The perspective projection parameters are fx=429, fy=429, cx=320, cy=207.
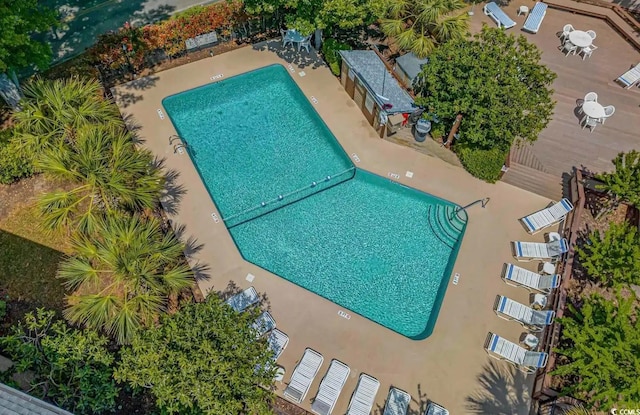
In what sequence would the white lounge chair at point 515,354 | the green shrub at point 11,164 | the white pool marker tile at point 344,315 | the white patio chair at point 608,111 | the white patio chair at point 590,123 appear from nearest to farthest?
the white lounge chair at point 515,354
the white pool marker tile at point 344,315
the green shrub at point 11,164
the white patio chair at point 608,111
the white patio chair at point 590,123

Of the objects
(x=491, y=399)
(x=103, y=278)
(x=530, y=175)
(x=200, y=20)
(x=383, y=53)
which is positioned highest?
(x=200, y=20)

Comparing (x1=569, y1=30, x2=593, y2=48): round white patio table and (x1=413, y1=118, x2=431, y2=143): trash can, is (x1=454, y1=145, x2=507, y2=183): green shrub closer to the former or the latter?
(x1=413, y1=118, x2=431, y2=143): trash can

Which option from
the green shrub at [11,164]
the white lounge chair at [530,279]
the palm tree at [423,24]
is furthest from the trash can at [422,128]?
the green shrub at [11,164]

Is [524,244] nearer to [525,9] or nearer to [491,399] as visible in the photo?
[491,399]

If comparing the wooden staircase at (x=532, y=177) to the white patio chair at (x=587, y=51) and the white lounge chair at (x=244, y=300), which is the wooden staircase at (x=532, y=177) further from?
the white lounge chair at (x=244, y=300)

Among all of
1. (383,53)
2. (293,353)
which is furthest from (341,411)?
(383,53)

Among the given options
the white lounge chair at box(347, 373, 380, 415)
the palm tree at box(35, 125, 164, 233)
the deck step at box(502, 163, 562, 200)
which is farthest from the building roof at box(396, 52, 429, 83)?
the white lounge chair at box(347, 373, 380, 415)
